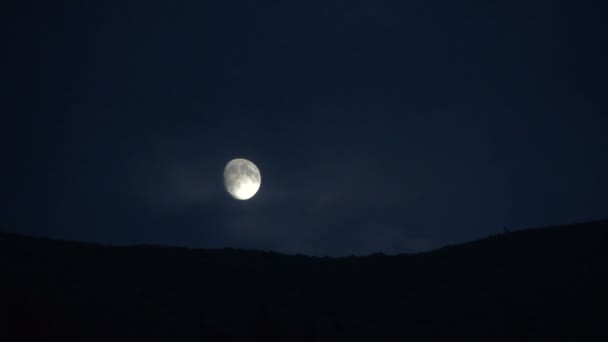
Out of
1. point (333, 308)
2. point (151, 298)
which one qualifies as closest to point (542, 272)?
point (333, 308)

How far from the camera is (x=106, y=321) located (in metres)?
15.8

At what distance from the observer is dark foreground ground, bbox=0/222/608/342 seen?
15.7m

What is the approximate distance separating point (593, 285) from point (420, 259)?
7.47m

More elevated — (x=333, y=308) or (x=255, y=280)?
(x=255, y=280)

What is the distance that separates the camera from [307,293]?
794 inches

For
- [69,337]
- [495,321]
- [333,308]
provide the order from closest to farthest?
[69,337]
[495,321]
[333,308]

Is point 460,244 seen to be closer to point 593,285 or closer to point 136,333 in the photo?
point 593,285

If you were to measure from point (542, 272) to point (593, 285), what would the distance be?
2.07 m

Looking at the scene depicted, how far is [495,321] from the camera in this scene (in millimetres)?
17656

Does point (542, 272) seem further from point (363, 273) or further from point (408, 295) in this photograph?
point (363, 273)

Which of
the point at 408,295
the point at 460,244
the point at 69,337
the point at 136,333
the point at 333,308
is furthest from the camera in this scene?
the point at 460,244

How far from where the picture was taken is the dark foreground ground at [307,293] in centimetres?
1569

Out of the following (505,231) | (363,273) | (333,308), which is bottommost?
(333,308)

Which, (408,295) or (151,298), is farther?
(408,295)
